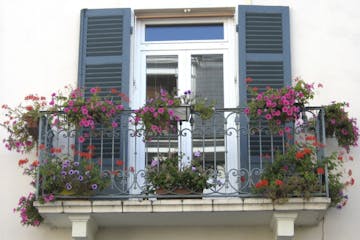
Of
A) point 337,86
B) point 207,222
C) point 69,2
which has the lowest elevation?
point 207,222

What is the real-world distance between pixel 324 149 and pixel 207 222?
1.36 m

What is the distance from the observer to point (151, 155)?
973cm

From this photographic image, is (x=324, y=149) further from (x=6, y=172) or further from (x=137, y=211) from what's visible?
(x=6, y=172)

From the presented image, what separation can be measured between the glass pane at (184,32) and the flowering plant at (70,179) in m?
2.01

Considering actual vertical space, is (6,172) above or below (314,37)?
below

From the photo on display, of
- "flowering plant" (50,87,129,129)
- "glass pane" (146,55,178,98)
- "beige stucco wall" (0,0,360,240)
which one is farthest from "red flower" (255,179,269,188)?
"glass pane" (146,55,178,98)

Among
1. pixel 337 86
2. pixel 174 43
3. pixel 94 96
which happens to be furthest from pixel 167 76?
pixel 337 86

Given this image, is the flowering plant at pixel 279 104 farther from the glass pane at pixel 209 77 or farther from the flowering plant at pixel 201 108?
the glass pane at pixel 209 77

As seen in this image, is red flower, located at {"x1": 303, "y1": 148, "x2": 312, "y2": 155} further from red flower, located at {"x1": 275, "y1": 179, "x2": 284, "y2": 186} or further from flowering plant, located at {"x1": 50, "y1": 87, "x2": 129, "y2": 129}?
flowering plant, located at {"x1": 50, "y1": 87, "x2": 129, "y2": 129}

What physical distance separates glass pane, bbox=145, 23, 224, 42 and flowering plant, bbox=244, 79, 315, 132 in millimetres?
1422

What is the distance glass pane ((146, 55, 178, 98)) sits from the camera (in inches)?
402

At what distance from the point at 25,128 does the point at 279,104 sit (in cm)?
252

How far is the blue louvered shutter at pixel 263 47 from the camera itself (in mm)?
9844

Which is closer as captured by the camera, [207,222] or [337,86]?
[207,222]
